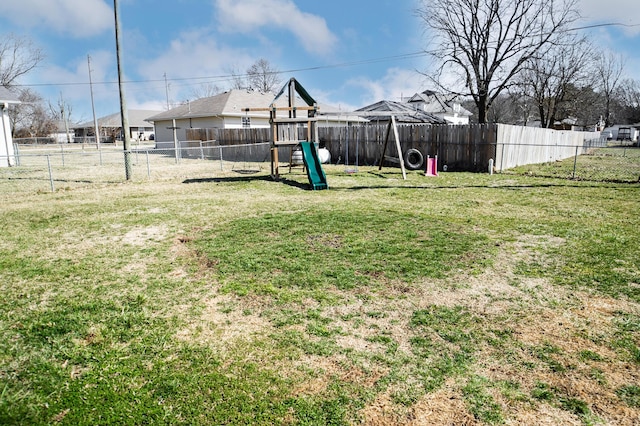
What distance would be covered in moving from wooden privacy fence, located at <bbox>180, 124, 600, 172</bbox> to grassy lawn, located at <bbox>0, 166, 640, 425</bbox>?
893 cm

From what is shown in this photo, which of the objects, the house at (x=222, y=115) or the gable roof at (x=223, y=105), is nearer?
the house at (x=222, y=115)

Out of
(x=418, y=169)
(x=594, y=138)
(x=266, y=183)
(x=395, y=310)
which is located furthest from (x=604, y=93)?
(x=395, y=310)

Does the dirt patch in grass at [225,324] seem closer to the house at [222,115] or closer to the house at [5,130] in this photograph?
the house at [5,130]

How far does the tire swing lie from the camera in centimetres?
1664

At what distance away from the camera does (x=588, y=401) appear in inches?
103

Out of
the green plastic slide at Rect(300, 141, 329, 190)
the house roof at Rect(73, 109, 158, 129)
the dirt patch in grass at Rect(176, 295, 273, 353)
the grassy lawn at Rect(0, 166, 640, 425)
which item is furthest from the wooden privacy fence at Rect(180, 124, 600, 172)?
the house roof at Rect(73, 109, 158, 129)

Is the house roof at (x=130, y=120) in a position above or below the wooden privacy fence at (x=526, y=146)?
above

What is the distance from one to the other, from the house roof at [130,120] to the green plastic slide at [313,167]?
5723 cm

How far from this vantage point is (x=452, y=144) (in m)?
16.8

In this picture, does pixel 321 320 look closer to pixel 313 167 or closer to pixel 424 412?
pixel 424 412

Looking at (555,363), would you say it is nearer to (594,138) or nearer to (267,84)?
(594,138)

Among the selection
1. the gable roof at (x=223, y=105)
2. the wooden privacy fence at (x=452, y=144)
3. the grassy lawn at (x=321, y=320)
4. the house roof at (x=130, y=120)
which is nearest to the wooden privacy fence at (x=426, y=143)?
the wooden privacy fence at (x=452, y=144)

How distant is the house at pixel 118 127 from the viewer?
196ft

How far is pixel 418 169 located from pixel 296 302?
13.8 m
